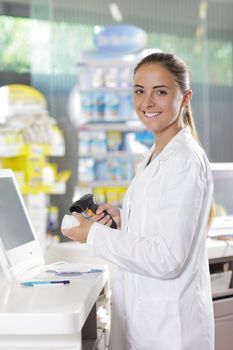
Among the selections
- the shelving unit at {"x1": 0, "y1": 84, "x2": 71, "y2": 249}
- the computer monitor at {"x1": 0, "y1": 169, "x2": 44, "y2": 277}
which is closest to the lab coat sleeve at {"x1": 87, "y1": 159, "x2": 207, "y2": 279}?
the computer monitor at {"x1": 0, "y1": 169, "x2": 44, "y2": 277}

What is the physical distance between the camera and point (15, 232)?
7.11ft

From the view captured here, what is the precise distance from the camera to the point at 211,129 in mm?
9422

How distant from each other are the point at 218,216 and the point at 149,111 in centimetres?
173

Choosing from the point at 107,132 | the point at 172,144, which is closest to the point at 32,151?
the point at 107,132

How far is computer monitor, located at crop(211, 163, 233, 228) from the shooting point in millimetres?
3520

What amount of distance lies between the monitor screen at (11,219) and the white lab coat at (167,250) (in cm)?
37

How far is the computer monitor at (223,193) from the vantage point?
3.52 metres

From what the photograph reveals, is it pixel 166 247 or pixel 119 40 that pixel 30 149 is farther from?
pixel 166 247

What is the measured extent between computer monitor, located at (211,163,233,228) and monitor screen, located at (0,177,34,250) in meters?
1.47

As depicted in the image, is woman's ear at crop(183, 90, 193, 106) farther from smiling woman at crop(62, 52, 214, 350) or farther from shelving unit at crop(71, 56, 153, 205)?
shelving unit at crop(71, 56, 153, 205)

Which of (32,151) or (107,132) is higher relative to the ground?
(107,132)

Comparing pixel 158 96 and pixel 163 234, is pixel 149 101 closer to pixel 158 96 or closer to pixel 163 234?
pixel 158 96

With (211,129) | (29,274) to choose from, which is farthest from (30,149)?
(29,274)

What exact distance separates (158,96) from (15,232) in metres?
0.66
